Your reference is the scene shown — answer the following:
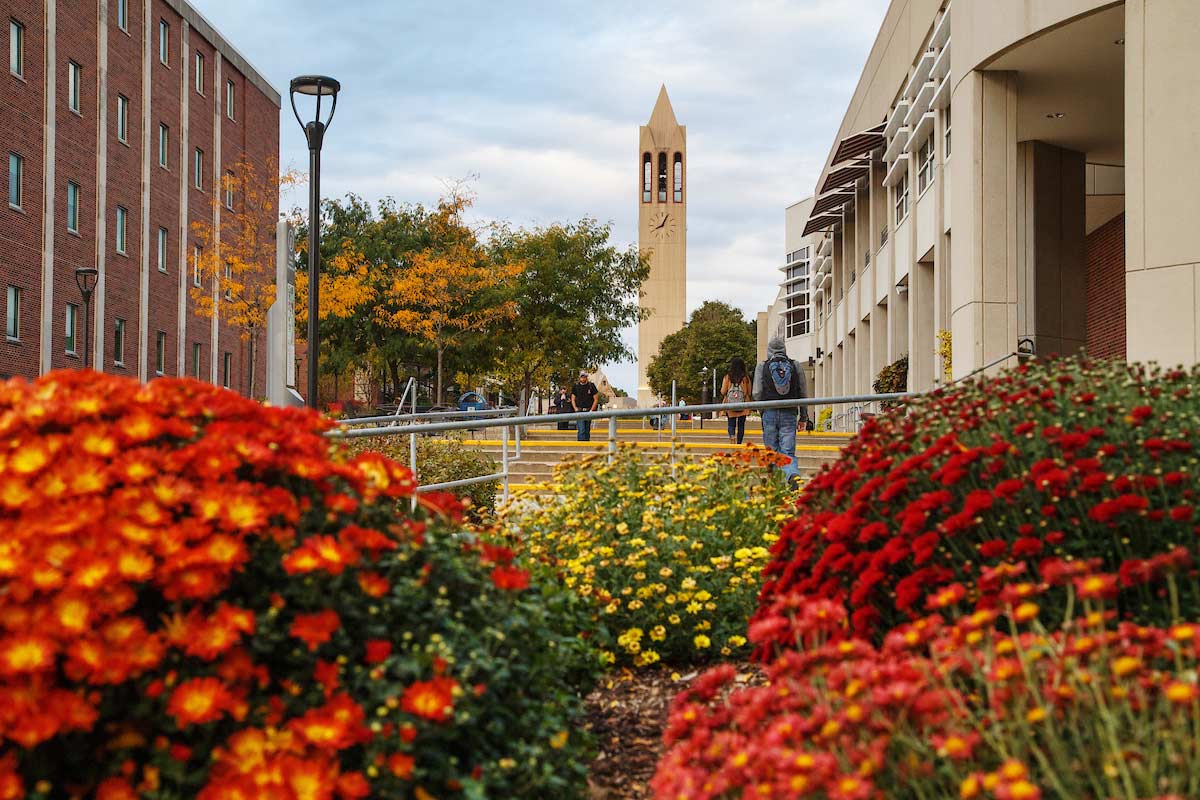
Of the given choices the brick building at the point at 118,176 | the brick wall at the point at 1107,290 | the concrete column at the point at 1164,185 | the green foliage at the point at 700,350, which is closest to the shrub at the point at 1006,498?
the concrete column at the point at 1164,185

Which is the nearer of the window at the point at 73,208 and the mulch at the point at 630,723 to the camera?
the mulch at the point at 630,723

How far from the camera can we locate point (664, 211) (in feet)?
296

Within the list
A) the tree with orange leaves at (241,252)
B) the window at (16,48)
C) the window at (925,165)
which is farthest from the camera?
the tree with orange leaves at (241,252)

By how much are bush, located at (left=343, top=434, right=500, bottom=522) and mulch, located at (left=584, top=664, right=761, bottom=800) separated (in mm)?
8285

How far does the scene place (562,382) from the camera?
43.2 m

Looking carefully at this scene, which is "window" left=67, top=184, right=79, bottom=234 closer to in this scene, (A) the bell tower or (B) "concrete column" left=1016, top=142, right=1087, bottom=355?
(B) "concrete column" left=1016, top=142, right=1087, bottom=355

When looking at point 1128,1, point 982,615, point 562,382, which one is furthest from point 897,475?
point 562,382

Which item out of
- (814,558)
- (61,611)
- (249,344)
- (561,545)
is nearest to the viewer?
(61,611)

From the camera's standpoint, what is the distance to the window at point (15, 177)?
91.9 feet

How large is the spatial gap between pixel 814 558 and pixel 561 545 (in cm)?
205

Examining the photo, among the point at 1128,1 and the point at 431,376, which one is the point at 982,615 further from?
the point at 431,376

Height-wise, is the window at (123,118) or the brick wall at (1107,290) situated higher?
the window at (123,118)

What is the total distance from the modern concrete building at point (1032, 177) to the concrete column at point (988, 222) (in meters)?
0.02

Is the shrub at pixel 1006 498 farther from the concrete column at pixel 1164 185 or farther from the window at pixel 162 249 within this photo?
the window at pixel 162 249
